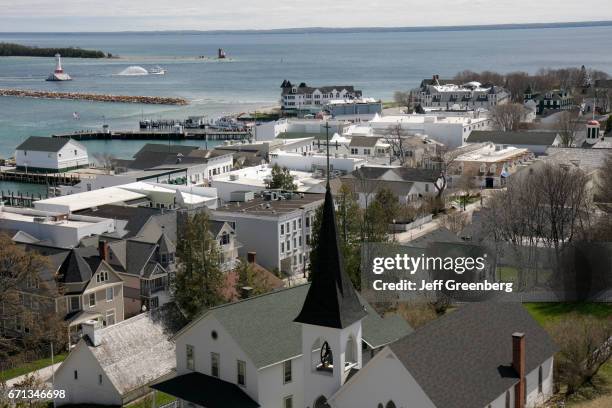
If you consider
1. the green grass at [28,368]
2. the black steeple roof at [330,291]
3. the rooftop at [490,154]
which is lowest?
the green grass at [28,368]

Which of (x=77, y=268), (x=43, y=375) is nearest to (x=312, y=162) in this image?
(x=77, y=268)

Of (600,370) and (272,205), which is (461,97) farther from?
(600,370)

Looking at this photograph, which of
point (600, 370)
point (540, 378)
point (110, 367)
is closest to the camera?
point (540, 378)

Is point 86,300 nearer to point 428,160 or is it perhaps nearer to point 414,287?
point 414,287

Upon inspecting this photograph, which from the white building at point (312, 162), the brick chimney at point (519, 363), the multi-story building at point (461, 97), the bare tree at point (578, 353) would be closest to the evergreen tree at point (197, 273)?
the bare tree at point (578, 353)

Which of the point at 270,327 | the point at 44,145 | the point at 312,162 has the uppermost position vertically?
the point at 270,327

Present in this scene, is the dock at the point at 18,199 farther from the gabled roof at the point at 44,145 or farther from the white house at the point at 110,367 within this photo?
the white house at the point at 110,367

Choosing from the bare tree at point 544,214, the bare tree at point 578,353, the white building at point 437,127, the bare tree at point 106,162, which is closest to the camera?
the bare tree at point 578,353
